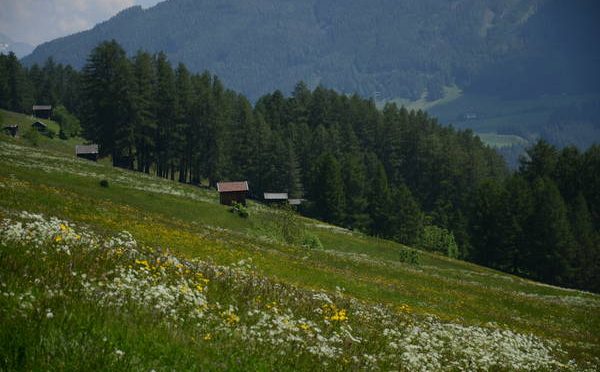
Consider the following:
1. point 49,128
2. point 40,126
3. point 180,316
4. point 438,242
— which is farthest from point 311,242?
point 49,128

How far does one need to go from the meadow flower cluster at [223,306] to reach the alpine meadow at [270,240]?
0.23ft

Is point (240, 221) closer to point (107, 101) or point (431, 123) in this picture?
point (107, 101)

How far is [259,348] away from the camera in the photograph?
9312 millimetres

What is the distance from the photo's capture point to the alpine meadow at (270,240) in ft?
29.6

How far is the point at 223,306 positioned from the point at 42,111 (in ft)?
565

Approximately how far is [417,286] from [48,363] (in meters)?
35.1

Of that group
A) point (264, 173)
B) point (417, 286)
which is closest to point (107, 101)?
point (264, 173)

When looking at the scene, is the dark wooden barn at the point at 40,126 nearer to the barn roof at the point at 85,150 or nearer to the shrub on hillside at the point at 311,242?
the barn roof at the point at 85,150

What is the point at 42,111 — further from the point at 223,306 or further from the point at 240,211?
the point at 223,306

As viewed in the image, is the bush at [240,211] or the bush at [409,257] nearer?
the bush at [409,257]

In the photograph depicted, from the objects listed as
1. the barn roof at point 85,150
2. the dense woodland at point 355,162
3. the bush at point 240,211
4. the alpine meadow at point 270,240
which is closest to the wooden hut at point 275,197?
the alpine meadow at point 270,240

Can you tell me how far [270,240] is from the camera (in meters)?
47.0

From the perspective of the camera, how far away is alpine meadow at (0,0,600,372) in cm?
903

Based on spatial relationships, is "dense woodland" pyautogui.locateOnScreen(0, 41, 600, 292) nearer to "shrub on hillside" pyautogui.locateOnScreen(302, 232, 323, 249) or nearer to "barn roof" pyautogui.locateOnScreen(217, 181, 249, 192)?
"barn roof" pyautogui.locateOnScreen(217, 181, 249, 192)
